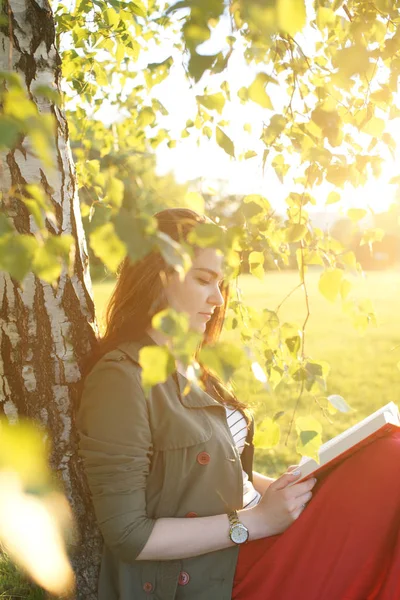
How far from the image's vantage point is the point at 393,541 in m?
1.54

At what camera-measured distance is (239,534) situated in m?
1.58

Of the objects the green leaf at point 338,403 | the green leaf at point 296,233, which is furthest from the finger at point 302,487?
the green leaf at point 296,233

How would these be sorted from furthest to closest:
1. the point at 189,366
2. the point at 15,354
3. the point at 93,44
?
the point at 93,44 < the point at 15,354 < the point at 189,366

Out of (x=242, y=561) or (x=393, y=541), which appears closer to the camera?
(x=393, y=541)

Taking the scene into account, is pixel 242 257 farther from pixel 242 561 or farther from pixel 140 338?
pixel 242 561

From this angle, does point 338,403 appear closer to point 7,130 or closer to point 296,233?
point 296,233

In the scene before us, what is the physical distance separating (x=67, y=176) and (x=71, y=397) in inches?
23.4

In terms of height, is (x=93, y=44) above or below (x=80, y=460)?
above

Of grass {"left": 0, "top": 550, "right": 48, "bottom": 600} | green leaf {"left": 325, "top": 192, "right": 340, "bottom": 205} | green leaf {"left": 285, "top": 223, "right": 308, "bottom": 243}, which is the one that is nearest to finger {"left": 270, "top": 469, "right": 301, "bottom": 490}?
green leaf {"left": 285, "top": 223, "right": 308, "bottom": 243}

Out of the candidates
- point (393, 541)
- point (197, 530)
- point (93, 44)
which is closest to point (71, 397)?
point (197, 530)

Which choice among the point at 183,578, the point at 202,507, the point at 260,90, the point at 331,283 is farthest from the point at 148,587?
the point at 260,90

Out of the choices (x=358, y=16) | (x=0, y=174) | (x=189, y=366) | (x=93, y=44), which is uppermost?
(x=93, y=44)

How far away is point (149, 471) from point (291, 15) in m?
1.17

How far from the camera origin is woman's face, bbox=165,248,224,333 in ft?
5.63
